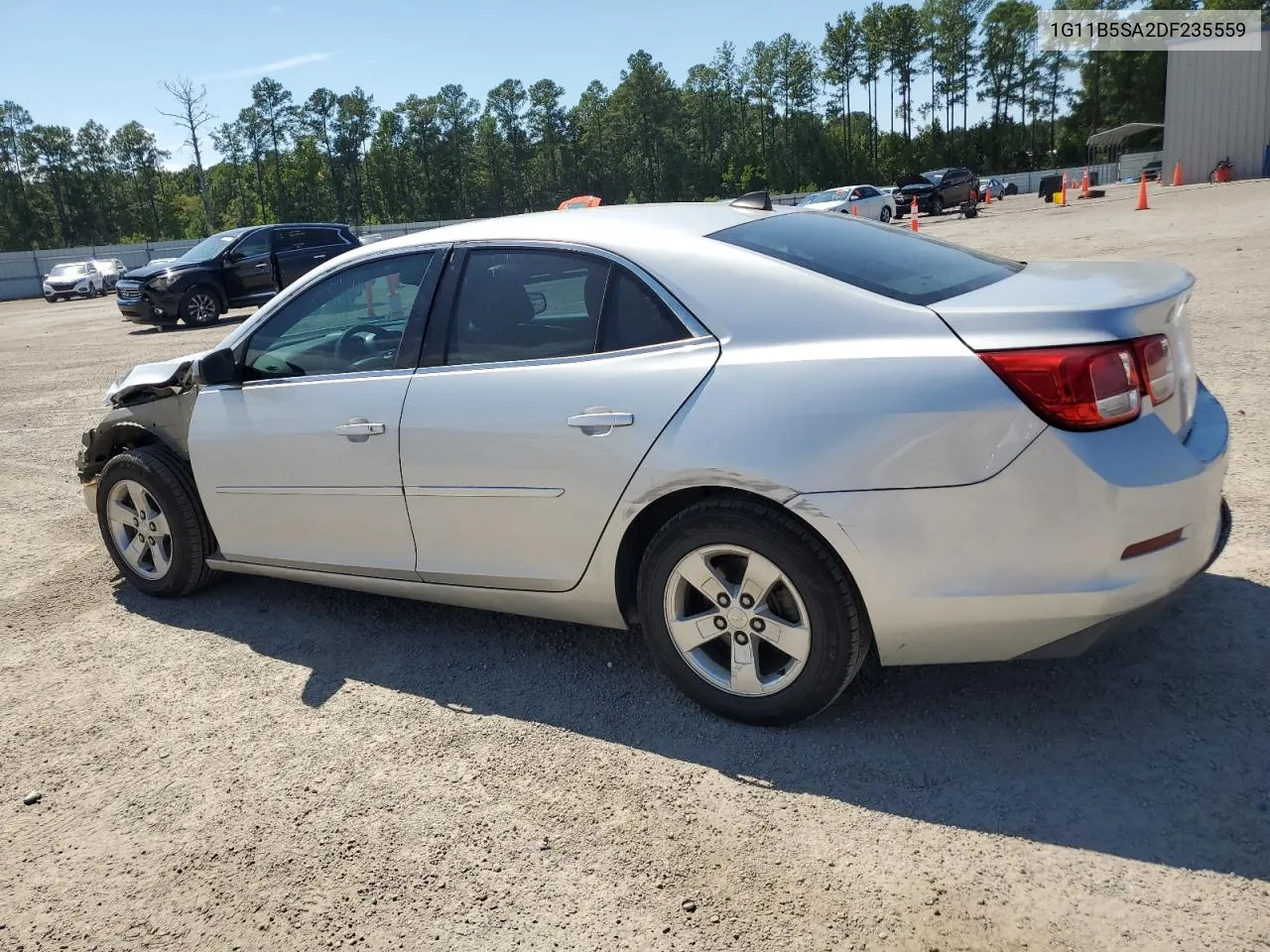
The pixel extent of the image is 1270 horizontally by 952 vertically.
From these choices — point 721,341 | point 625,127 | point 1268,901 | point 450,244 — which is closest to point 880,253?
point 721,341

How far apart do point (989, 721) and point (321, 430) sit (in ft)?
8.46

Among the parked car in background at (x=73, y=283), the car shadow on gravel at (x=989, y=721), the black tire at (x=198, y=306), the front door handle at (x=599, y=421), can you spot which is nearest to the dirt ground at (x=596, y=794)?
the car shadow on gravel at (x=989, y=721)

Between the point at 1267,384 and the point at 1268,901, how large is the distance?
17.6ft

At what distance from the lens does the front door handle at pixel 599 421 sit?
3.09 meters

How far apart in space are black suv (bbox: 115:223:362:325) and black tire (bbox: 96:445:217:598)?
15394 mm

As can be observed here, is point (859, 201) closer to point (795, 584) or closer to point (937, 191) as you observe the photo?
point (937, 191)

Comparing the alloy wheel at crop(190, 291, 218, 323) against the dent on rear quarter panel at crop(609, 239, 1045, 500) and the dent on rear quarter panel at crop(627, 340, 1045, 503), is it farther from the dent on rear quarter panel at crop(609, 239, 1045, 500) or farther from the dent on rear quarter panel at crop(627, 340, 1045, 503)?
the dent on rear quarter panel at crop(627, 340, 1045, 503)

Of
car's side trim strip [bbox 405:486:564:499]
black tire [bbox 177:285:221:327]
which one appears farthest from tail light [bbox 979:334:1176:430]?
black tire [bbox 177:285:221:327]

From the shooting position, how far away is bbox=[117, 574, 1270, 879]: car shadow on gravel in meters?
2.60

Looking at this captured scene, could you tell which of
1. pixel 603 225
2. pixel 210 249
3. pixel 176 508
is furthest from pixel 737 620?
pixel 210 249

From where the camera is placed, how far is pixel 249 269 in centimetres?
1941

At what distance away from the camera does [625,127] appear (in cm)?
10750

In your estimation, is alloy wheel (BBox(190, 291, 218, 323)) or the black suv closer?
the black suv

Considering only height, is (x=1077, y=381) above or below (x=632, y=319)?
below
